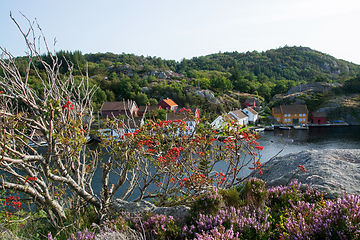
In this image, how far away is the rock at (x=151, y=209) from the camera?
11.8ft

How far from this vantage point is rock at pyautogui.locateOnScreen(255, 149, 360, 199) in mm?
3742

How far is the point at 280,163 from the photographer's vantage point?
5824mm

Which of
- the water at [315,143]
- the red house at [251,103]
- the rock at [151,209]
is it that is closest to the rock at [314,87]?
the red house at [251,103]

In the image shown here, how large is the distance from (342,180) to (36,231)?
5.82 meters

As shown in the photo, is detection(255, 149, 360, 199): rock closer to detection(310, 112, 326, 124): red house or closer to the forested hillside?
the forested hillside

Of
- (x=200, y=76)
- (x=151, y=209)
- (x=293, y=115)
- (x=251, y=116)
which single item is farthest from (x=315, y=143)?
Answer: (x=200, y=76)

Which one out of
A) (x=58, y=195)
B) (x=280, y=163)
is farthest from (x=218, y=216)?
(x=58, y=195)

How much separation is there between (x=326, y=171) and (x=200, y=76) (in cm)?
9122

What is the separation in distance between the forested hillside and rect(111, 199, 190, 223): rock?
32.9 feet

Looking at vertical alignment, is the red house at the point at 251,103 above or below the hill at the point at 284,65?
below

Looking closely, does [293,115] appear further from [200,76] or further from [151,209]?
[151,209]

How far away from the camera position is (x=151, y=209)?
12.9ft

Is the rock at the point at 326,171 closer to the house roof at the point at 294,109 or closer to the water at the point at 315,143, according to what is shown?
the water at the point at 315,143

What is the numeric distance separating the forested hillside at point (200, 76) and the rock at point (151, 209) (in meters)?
10.0
